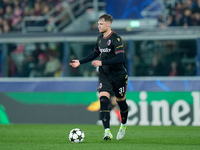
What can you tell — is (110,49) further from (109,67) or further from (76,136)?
(76,136)

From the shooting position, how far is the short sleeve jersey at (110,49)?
28.6 feet

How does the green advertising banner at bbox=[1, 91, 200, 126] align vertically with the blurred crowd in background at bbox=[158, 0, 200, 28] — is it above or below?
below

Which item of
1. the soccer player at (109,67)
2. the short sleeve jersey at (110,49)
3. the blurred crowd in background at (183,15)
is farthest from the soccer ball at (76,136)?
the blurred crowd in background at (183,15)

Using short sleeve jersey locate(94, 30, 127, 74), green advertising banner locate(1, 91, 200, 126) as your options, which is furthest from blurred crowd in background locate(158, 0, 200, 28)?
short sleeve jersey locate(94, 30, 127, 74)

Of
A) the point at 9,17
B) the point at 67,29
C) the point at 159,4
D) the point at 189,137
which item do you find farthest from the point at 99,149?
the point at 9,17

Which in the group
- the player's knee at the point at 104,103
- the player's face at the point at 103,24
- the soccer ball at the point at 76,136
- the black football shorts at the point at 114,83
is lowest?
the soccer ball at the point at 76,136

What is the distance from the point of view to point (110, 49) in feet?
29.0

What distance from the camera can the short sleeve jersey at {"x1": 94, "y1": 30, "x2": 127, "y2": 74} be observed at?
28.6 feet

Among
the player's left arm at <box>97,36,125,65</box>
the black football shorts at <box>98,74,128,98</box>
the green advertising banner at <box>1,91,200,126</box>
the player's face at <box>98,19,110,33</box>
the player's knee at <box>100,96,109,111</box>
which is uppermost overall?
the player's face at <box>98,19,110,33</box>

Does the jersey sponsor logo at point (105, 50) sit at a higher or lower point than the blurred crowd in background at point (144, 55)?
higher

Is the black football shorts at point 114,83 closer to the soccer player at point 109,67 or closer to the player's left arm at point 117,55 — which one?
the soccer player at point 109,67

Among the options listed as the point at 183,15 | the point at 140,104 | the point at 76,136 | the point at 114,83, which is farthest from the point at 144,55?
the point at 76,136

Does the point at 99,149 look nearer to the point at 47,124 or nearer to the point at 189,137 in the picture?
the point at 189,137

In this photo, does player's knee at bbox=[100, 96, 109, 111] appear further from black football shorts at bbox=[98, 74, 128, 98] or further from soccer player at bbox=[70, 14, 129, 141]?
black football shorts at bbox=[98, 74, 128, 98]
